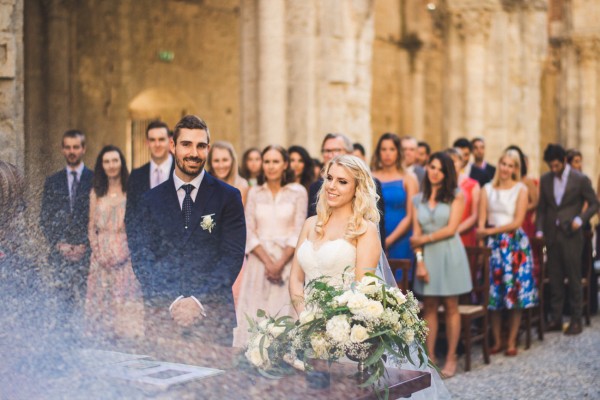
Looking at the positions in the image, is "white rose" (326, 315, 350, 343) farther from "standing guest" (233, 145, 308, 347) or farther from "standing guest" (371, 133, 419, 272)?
"standing guest" (371, 133, 419, 272)

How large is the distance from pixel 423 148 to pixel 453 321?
4.59 m

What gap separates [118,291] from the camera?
238 inches

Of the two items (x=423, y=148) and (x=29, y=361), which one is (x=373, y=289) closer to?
(x=29, y=361)

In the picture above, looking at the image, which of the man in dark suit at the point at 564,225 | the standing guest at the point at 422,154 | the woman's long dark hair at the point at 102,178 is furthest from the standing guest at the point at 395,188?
the standing guest at the point at 422,154

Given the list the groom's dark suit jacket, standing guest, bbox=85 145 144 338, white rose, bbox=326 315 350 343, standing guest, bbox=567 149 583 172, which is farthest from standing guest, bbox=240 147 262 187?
white rose, bbox=326 315 350 343

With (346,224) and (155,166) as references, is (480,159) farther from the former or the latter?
(346,224)

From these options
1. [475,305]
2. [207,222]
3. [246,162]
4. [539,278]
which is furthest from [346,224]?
[539,278]

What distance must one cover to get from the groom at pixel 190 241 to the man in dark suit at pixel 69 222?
0.39m

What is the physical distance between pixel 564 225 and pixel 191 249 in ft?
23.6

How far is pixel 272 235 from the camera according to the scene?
831 centimetres

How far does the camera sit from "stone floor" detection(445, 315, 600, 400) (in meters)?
8.17

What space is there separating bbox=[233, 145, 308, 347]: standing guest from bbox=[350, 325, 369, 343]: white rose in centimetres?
376

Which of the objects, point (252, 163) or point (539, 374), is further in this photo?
point (252, 163)

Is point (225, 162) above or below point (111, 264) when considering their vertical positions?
above
